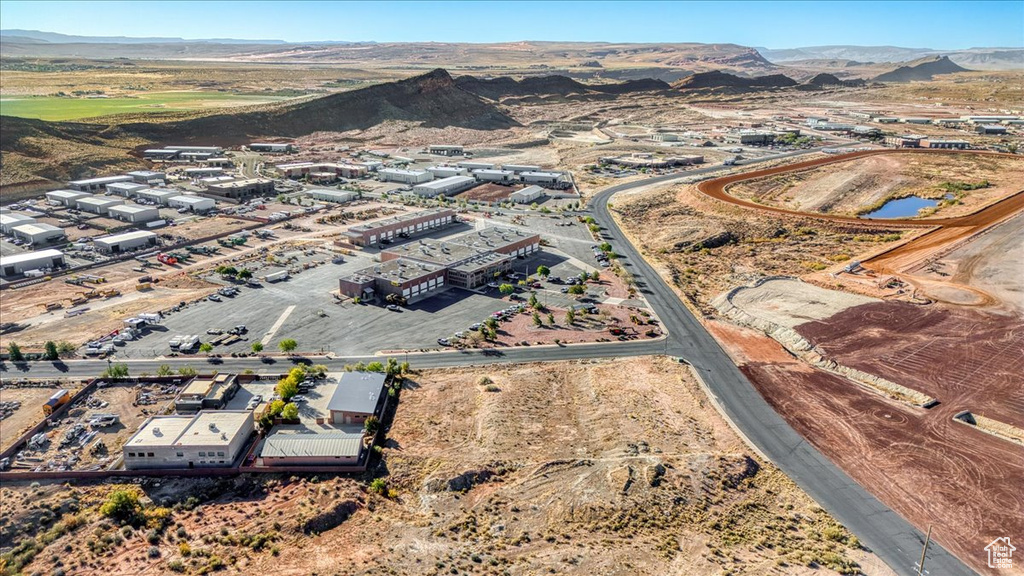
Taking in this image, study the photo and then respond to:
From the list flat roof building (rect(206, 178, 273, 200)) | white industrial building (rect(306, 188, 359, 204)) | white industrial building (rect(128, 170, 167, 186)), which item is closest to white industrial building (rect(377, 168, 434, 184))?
white industrial building (rect(306, 188, 359, 204))

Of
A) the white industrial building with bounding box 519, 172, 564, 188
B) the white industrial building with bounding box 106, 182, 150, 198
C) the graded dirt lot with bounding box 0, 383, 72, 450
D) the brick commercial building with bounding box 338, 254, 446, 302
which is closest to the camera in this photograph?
the graded dirt lot with bounding box 0, 383, 72, 450

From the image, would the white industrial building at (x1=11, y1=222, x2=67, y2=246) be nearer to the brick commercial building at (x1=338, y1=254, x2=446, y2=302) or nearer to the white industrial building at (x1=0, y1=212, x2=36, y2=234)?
the white industrial building at (x1=0, y1=212, x2=36, y2=234)

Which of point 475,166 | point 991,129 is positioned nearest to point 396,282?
point 475,166

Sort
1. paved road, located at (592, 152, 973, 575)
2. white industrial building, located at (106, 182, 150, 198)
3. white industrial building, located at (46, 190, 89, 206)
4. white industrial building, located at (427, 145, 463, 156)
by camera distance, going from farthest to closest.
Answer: white industrial building, located at (427, 145, 463, 156)
white industrial building, located at (106, 182, 150, 198)
white industrial building, located at (46, 190, 89, 206)
paved road, located at (592, 152, 973, 575)

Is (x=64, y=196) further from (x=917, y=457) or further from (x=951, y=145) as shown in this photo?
(x=951, y=145)

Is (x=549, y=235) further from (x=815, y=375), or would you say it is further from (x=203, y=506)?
(x=203, y=506)

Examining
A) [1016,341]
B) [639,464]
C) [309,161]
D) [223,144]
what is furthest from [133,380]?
[223,144]

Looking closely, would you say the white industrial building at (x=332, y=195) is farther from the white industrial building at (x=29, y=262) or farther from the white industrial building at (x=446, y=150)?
the white industrial building at (x=446, y=150)
